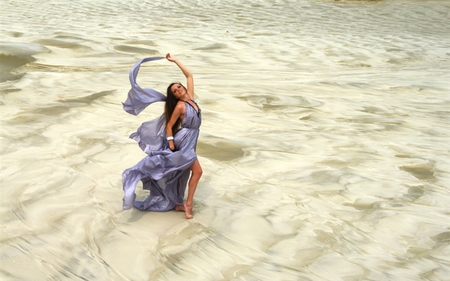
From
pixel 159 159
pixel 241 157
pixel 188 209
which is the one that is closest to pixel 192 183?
pixel 188 209

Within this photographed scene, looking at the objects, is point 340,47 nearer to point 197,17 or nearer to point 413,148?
point 197,17

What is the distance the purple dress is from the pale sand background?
16cm

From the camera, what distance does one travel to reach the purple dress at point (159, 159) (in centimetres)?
431

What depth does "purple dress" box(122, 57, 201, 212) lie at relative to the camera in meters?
4.31

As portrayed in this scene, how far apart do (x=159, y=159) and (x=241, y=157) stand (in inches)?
69.2

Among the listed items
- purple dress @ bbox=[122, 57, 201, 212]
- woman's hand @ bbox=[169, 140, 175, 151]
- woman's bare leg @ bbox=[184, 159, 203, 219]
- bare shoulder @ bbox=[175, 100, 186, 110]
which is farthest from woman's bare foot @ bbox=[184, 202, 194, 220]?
bare shoulder @ bbox=[175, 100, 186, 110]

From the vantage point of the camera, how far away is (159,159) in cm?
431

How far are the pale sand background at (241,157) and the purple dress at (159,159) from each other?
6.1 inches

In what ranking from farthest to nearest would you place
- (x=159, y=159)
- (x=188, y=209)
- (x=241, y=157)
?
(x=241, y=157), (x=188, y=209), (x=159, y=159)

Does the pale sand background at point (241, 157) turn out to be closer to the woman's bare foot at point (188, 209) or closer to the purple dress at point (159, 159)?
the woman's bare foot at point (188, 209)

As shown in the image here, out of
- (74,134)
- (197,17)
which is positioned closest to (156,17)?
(197,17)

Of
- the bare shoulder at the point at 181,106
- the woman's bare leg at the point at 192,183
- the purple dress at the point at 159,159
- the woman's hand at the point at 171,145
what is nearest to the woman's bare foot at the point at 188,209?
the woman's bare leg at the point at 192,183

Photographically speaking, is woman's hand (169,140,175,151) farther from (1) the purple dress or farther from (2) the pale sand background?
(2) the pale sand background

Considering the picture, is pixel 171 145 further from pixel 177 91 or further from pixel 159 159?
pixel 177 91
